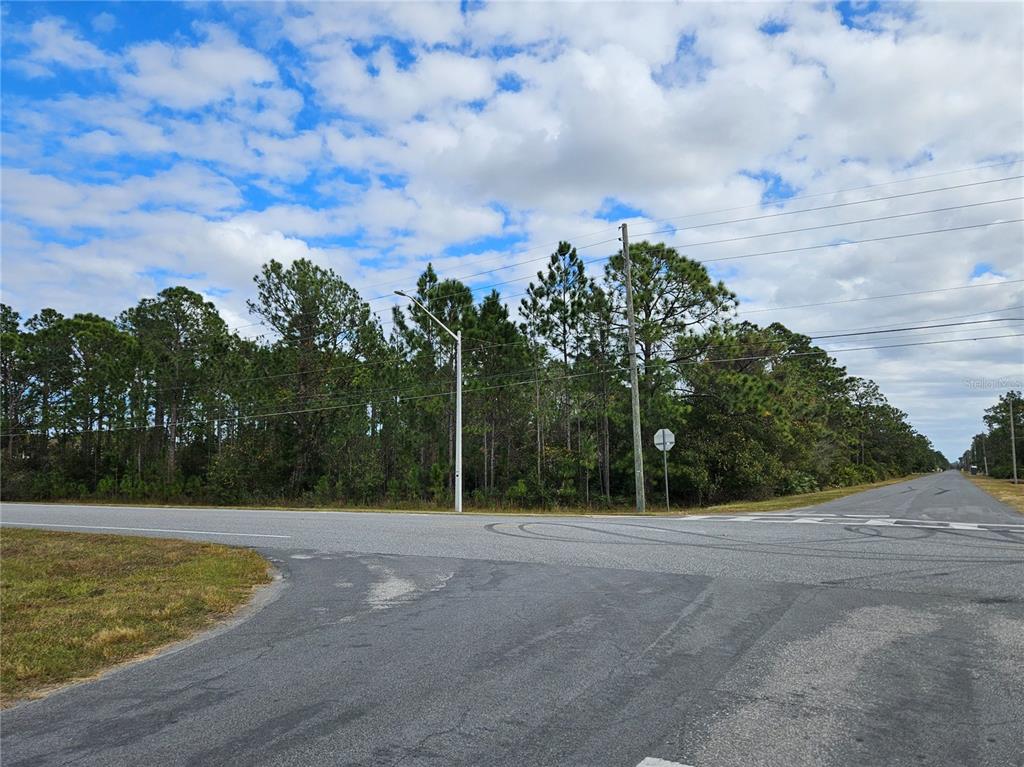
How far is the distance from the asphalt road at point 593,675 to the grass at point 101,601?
22.0 inches

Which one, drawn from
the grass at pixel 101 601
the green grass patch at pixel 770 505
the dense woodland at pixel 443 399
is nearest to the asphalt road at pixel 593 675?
the grass at pixel 101 601

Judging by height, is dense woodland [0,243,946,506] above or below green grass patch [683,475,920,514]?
above

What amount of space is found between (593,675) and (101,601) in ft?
19.9

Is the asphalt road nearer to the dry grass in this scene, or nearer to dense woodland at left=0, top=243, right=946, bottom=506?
the dry grass

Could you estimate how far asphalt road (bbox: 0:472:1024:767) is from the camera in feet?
11.0

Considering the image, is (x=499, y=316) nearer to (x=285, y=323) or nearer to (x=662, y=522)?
(x=285, y=323)

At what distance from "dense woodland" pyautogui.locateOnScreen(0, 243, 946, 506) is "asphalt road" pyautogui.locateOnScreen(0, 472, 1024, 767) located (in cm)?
2183

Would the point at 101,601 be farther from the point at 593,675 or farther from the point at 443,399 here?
the point at 443,399

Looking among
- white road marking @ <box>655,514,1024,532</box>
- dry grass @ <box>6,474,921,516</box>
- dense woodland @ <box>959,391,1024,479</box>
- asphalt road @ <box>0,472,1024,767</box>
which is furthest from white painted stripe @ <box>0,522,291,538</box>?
dense woodland @ <box>959,391,1024,479</box>

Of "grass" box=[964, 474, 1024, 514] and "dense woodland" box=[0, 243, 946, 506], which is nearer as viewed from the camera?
"grass" box=[964, 474, 1024, 514]

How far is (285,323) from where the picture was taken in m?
35.3

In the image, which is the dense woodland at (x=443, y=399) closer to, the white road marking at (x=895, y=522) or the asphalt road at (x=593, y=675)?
the white road marking at (x=895, y=522)

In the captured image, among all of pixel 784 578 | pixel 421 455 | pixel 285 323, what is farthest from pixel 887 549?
pixel 285 323

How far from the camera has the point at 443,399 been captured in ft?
111
